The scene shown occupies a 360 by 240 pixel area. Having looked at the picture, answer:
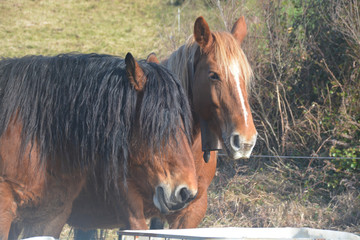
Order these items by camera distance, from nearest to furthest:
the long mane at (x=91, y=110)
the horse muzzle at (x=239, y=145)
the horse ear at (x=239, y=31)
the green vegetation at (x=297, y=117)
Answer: the long mane at (x=91, y=110) → the horse muzzle at (x=239, y=145) → the horse ear at (x=239, y=31) → the green vegetation at (x=297, y=117)

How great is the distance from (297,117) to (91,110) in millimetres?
4800

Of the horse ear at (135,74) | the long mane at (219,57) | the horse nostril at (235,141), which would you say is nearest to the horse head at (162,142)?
the horse ear at (135,74)

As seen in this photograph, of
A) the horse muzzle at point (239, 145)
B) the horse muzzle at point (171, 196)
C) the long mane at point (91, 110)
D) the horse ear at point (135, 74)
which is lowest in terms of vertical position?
the horse muzzle at point (171, 196)

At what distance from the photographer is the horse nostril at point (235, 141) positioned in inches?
132

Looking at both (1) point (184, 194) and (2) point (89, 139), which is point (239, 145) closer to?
(1) point (184, 194)

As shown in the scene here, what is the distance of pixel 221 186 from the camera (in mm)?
6809

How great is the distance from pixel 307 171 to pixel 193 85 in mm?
3369

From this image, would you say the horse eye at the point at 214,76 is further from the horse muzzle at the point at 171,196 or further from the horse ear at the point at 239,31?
the horse muzzle at the point at 171,196

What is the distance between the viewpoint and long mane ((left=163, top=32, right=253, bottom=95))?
11.8ft

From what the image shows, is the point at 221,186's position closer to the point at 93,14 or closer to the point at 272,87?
the point at 272,87

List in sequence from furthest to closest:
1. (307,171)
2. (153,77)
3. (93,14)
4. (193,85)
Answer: (93,14)
(307,171)
(193,85)
(153,77)

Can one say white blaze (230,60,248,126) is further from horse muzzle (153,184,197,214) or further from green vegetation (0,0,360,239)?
green vegetation (0,0,360,239)

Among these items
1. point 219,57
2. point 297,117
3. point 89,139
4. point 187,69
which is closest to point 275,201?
point 297,117

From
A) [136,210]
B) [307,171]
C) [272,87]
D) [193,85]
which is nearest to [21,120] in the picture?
[136,210]
